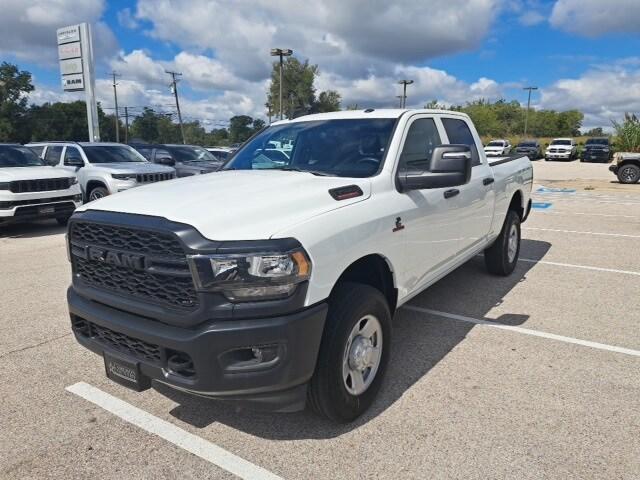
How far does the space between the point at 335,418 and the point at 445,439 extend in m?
0.64

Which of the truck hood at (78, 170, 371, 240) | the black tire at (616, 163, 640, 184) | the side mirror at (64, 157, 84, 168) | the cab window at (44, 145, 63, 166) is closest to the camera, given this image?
the truck hood at (78, 170, 371, 240)

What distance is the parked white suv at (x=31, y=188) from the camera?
891 cm

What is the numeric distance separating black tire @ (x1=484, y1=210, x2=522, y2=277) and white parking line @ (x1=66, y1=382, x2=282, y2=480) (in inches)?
167

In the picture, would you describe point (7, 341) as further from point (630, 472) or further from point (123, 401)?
point (630, 472)

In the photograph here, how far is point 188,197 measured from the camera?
2.80 m

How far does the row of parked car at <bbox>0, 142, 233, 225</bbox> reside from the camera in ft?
29.6

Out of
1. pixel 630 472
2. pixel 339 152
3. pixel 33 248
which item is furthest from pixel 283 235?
pixel 33 248

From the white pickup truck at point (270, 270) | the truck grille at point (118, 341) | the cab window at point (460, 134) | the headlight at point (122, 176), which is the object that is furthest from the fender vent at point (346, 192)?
the headlight at point (122, 176)

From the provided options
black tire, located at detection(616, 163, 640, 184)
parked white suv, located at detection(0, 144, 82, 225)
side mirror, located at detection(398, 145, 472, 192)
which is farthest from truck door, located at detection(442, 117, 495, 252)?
black tire, located at detection(616, 163, 640, 184)

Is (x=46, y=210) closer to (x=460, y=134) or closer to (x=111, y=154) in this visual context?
(x=111, y=154)

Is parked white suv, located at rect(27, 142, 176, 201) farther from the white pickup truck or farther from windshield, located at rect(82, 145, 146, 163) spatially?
the white pickup truck

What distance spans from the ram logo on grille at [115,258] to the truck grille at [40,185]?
766cm

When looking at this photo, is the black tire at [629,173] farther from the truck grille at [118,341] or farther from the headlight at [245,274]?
the truck grille at [118,341]

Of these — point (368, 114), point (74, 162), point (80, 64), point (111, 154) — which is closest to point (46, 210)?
point (74, 162)
